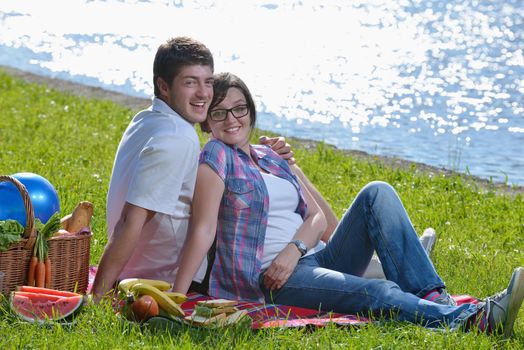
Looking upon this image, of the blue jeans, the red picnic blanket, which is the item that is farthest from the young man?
the blue jeans

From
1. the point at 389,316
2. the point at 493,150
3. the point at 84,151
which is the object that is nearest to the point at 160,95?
the point at 389,316

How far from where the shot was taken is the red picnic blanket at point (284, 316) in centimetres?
510

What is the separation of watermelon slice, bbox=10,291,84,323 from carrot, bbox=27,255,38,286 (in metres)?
0.17

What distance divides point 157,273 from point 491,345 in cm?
194

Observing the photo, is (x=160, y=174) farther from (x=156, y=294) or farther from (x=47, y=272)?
(x=47, y=272)

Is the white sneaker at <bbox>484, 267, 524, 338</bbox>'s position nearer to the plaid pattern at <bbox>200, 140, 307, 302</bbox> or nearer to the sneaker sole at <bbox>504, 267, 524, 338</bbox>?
the sneaker sole at <bbox>504, 267, 524, 338</bbox>

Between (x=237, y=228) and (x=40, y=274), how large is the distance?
3.66 feet

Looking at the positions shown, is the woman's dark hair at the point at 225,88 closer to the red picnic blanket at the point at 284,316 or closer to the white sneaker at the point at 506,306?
the red picnic blanket at the point at 284,316

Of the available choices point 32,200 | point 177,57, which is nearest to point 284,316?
point 177,57

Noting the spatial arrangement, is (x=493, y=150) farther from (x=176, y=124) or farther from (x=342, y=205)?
(x=176, y=124)

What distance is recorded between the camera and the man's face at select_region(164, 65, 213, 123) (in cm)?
544

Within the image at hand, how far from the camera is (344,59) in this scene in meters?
20.4

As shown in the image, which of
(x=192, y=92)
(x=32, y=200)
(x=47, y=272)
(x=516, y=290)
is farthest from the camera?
(x=32, y=200)

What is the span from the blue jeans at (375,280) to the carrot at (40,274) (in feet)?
3.99
